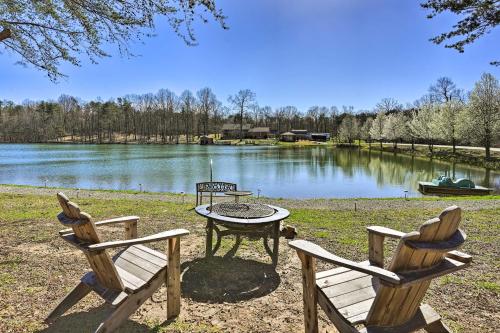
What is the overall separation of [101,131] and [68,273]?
10143 cm

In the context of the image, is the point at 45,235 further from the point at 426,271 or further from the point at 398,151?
the point at 398,151

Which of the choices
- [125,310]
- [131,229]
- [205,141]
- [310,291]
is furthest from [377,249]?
[205,141]

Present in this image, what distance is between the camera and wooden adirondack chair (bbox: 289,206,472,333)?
6.51ft

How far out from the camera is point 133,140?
89875 millimetres

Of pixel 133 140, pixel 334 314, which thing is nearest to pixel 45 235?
pixel 334 314

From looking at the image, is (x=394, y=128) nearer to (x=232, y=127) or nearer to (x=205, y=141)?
(x=205, y=141)

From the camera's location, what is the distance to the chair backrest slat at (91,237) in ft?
8.22

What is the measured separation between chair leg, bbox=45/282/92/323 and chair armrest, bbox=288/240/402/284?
207 cm

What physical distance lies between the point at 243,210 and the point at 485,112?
38526 millimetres

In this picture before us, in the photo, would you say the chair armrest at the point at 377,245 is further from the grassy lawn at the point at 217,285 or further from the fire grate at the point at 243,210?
the fire grate at the point at 243,210

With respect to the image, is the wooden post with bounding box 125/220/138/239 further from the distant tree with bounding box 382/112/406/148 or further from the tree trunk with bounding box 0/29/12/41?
the distant tree with bounding box 382/112/406/148

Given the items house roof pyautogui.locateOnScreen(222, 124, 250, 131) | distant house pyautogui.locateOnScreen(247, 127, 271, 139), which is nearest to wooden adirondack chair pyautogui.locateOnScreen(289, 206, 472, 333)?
distant house pyautogui.locateOnScreen(247, 127, 271, 139)

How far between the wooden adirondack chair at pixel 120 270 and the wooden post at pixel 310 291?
3.76ft

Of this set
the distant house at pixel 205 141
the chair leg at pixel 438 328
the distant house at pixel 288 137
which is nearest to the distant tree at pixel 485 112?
the chair leg at pixel 438 328
